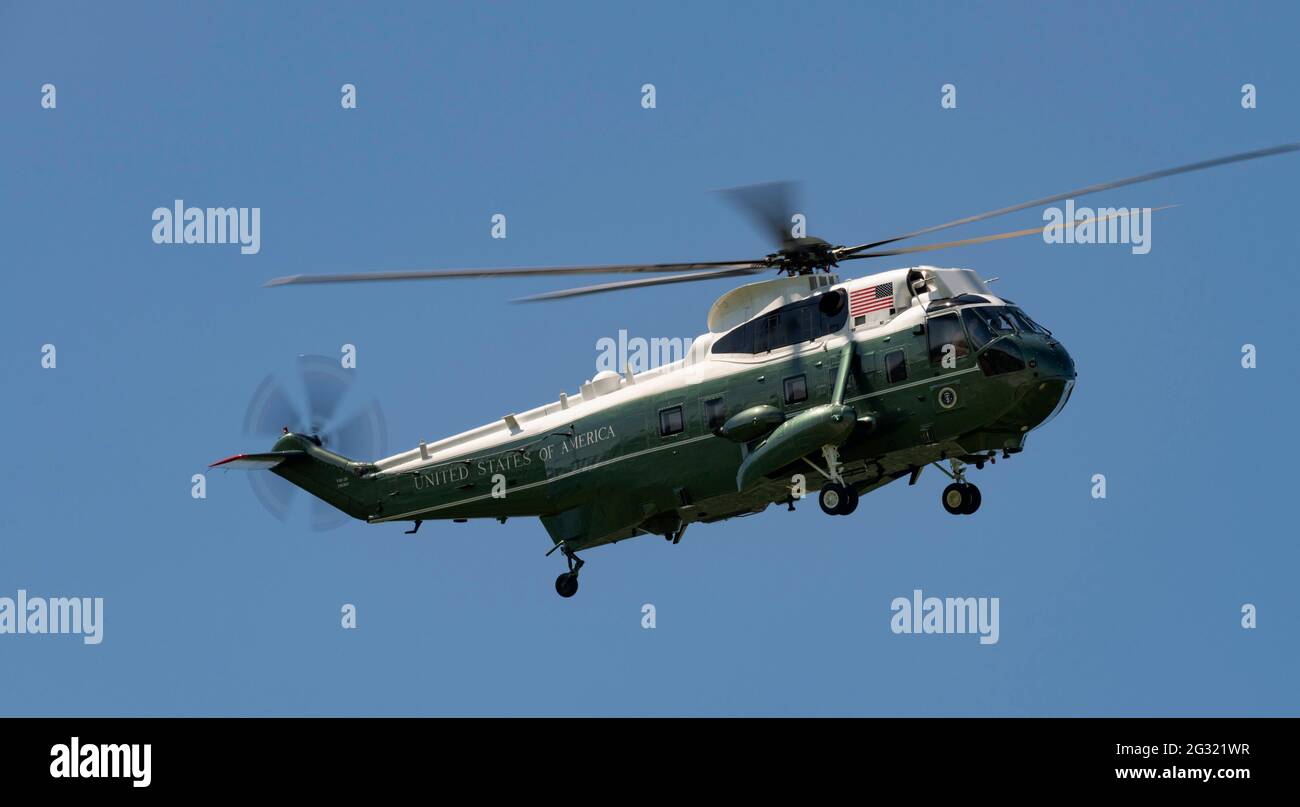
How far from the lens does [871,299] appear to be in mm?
43031

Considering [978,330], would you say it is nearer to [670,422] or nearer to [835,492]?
[835,492]

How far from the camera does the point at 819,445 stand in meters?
41.7

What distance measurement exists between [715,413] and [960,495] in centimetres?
545

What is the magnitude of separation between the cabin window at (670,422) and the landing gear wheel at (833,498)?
3.94 meters

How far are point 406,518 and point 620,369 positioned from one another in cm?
639

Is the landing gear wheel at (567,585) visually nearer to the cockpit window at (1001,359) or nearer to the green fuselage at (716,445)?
the green fuselage at (716,445)

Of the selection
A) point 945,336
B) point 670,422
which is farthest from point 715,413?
point 945,336

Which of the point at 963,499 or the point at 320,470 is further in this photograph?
the point at 320,470

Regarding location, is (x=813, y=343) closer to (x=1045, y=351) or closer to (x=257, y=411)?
(x=1045, y=351)

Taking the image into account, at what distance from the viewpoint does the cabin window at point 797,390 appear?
42.9 m

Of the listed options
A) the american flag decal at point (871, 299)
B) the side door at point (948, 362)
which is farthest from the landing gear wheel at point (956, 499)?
the american flag decal at point (871, 299)

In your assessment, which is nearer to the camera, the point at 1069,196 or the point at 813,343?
the point at 1069,196

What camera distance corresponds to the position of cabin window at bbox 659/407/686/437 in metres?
44.9
